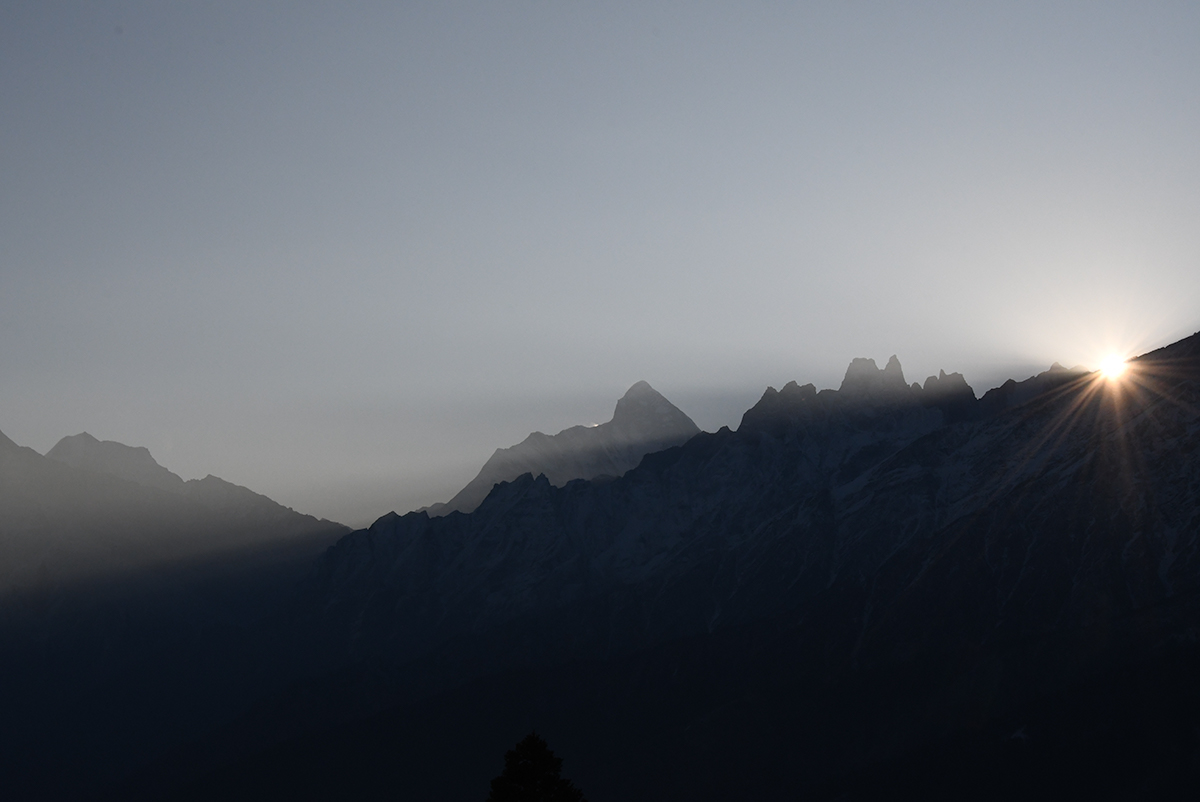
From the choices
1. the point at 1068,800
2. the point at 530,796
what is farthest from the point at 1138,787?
the point at 530,796

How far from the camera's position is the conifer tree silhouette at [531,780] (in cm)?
5106

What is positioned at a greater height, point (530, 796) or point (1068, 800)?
point (530, 796)

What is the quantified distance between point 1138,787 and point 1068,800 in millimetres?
11690

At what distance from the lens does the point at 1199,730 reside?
198250 mm

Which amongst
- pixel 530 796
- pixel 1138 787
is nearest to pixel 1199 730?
pixel 1138 787

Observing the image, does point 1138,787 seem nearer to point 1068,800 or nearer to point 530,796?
point 1068,800

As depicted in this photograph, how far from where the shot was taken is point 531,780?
51.5 m

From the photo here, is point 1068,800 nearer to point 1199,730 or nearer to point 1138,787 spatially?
point 1138,787

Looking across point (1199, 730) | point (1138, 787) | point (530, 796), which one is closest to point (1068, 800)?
point (1138, 787)

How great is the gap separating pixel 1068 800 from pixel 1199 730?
81.7 ft

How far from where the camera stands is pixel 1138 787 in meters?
194

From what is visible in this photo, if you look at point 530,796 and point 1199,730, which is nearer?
point 530,796

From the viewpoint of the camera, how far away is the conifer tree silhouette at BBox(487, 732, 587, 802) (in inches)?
2010

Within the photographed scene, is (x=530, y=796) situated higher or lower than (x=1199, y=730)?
higher
